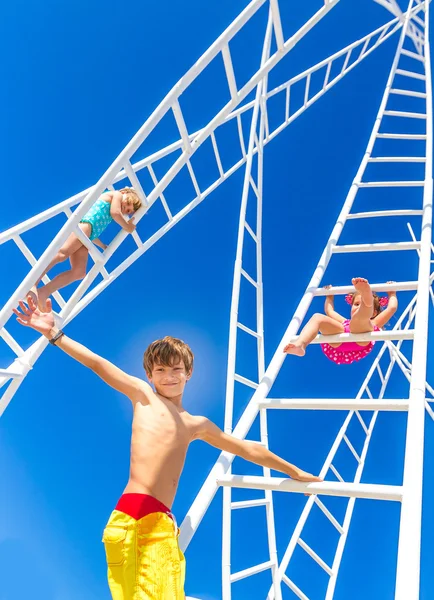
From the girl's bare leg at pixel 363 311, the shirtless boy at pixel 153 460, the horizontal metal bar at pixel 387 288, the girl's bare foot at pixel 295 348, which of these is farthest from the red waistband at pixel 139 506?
the horizontal metal bar at pixel 387 288

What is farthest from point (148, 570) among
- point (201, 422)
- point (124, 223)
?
point (124, 223)

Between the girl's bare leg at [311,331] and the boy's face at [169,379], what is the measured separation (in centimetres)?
133

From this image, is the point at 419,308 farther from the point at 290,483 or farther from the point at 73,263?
the point at 73,263

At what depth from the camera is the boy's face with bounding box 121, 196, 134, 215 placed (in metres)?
4.47

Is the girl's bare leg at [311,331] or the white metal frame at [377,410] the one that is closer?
the white metal frame at [377,410]

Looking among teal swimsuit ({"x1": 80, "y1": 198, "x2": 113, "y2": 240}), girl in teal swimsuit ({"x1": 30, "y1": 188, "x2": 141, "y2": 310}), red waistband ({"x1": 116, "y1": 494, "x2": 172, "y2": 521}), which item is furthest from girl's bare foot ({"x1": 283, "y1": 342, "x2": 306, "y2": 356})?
teal swimsuit ({"x1": 80, "y1": 198, "x2": 113, "y2": 240})

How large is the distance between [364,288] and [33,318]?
105 inches

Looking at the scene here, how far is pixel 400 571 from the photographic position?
90.0 inches

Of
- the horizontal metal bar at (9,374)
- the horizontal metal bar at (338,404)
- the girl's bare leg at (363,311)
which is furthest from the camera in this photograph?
the girl's bare leg at (363,311)

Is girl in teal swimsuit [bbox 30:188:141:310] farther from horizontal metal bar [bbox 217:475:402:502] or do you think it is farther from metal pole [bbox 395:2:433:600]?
metal pole [bbox 395:2:433:600]

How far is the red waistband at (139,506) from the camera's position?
2564 millimetres

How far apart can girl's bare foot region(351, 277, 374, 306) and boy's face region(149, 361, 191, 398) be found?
6.04 ft

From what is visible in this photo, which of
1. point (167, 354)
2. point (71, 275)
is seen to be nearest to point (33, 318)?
point (167, 354)

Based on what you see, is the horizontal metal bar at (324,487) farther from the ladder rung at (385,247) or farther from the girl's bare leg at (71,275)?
the ladder rung at (385,247)
